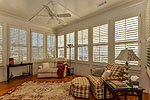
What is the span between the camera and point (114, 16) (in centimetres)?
346

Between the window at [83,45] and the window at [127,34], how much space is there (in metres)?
1.55

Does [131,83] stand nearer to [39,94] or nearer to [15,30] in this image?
[39,94]

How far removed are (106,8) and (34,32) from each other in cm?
410

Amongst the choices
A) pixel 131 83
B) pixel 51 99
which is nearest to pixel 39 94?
pixel 51 99

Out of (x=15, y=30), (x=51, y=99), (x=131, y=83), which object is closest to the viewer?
(x=131, y=83)

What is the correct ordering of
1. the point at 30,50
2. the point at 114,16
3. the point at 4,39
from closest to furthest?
the point at 114,16
the point at 4,39
the point at 30,50

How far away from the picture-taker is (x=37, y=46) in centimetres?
528

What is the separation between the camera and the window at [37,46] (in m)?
5.09

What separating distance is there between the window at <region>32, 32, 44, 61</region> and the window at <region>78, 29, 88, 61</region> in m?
2.46

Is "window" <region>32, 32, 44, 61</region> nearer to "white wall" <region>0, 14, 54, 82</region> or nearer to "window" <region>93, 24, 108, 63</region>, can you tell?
"white wall" <region>0, 14, 54, 82</region>

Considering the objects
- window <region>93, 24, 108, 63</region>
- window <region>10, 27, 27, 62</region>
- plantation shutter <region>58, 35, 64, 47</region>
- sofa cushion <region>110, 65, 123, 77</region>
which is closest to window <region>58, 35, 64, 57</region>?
plantation shutter <region>58, 35, 64, 47</region>

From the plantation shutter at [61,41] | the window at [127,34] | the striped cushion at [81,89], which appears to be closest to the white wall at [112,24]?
the window at [127,34]

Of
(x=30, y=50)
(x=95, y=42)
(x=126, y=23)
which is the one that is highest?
(x=126, y=23)

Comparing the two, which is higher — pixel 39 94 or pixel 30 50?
pixel 30 50
